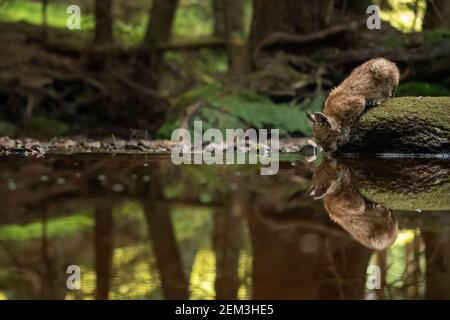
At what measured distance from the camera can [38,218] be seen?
18.9 ft

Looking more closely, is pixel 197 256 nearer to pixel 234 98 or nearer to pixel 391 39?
pixel 234 98

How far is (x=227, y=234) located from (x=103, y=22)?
1580cm

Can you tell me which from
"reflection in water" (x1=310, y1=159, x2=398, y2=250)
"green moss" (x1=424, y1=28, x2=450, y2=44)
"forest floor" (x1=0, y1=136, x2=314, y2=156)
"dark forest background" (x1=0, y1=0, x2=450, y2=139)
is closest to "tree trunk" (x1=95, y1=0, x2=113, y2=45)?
"dark forest background" (x1=0, y1=0, x2=450, y2=139)

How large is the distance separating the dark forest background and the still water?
622 centimetres

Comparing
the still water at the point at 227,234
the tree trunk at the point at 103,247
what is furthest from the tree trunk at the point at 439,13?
the tree trunk at the point at 103,247

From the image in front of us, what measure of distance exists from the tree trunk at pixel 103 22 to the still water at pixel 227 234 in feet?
39.4

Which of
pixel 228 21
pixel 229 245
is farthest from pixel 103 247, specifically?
pixel 228 21

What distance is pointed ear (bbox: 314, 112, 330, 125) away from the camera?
→ 9750 mm

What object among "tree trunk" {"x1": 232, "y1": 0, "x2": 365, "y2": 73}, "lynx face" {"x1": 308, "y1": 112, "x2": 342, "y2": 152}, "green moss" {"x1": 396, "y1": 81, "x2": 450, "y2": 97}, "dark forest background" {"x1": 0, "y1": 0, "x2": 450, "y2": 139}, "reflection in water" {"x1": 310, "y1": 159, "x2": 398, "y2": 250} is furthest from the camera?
"tree trunk" {"x1": 232, "y1": 0, "x2": 365, "y2": 73}

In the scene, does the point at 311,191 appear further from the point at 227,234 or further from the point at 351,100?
the point at 351,100

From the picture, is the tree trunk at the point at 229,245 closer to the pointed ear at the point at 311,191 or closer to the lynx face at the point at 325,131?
the pointed ear at the point at 311,191

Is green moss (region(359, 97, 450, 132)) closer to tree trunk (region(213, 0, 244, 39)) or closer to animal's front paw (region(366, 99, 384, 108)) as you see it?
animal's front paw (region(366, 99, 384, 108))

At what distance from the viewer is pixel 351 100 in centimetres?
991

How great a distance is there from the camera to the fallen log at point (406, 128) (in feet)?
31.8
